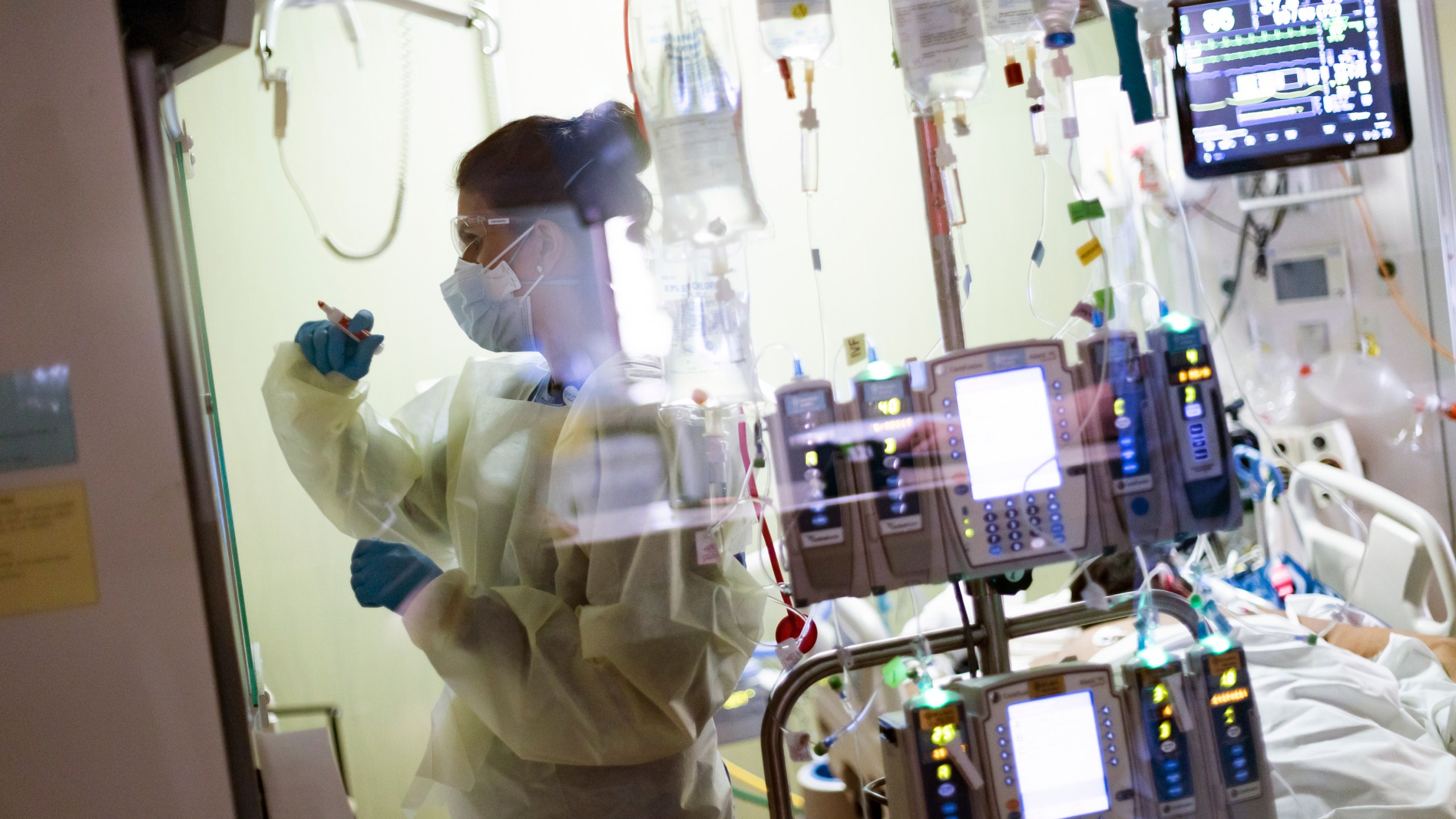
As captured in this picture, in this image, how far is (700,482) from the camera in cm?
146

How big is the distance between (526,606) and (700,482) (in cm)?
29

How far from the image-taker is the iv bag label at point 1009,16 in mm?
1377

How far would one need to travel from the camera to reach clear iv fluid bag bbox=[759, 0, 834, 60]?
137 cm

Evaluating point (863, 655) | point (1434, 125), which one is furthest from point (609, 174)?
point (1434, 125)

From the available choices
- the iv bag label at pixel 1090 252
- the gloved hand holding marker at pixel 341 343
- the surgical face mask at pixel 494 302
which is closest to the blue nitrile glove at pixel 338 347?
the gloved hand holding marker at pixel 341 343

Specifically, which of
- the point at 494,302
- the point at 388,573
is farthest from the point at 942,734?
the point at 494,302

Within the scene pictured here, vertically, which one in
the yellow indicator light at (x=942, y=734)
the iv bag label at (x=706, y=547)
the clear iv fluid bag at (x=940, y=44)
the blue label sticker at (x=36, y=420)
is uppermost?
the clear iv fluid bag at (x=940, y=44)

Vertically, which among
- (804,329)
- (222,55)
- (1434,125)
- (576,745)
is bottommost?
(576,745)

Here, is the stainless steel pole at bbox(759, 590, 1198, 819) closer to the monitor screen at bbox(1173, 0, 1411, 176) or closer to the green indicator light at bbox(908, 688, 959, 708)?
the green indicator light at bbox(908, 688, 959, 708)

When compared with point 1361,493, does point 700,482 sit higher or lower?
higher

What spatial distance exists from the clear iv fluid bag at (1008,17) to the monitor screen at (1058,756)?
87 cm

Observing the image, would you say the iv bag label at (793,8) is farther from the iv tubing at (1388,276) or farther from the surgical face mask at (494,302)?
the iv tubing at (1388,276)

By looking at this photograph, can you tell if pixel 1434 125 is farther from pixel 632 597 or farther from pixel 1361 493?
pixel 632 597

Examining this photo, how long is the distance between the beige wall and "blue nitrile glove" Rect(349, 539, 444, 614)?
0.16 m
